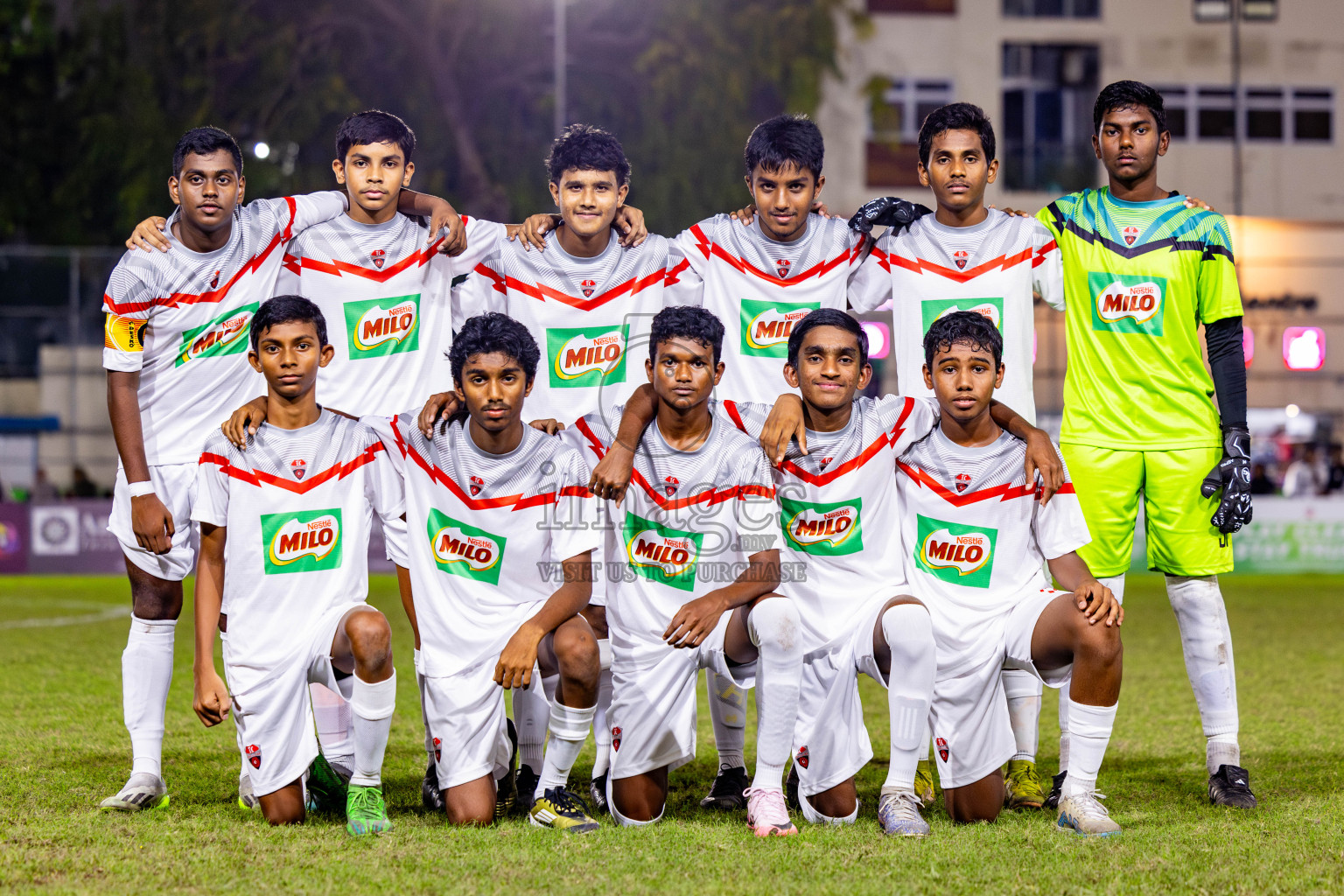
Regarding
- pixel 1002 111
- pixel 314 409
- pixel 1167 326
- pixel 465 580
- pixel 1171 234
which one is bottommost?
pixel 465 580

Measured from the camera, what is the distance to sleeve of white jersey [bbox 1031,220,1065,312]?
4949 mm

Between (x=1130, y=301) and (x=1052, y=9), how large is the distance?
23011mm

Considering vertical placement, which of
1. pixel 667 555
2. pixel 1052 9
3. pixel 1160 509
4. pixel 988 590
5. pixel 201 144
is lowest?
pixel 988 590

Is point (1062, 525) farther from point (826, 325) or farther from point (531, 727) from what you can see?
point (531, 727)

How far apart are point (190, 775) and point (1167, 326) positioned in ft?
13.4

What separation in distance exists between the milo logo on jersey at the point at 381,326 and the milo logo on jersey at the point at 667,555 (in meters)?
1.33

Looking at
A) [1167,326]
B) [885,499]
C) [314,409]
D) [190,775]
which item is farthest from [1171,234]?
[190,775]

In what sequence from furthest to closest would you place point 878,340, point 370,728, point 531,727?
point 878,340 < point 531,727 < point 370,728

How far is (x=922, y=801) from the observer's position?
15.0ft

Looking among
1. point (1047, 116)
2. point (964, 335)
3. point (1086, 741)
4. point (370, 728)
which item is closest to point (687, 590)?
point (370, 728)

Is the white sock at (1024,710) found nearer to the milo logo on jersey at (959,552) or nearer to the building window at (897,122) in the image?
the milo logo on jersey at (959,552)

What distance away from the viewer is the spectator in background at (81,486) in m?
20.1

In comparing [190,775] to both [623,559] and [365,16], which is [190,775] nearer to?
[623,559]

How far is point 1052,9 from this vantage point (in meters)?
25.7
